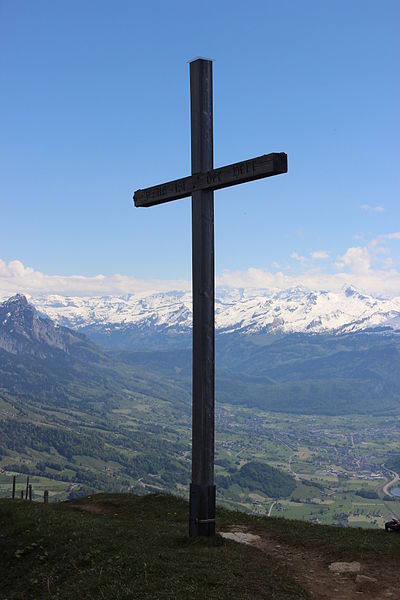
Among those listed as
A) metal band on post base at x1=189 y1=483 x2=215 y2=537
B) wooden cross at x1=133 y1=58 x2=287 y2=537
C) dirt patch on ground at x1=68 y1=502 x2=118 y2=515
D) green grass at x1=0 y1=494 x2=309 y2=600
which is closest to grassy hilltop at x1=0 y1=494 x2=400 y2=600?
green grass at x1=0 y1=494 x2=309 y2=600

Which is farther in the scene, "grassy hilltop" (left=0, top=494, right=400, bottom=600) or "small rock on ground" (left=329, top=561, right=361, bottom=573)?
"small rock on ground" (left=329, top=561, right=361, bottom=573)

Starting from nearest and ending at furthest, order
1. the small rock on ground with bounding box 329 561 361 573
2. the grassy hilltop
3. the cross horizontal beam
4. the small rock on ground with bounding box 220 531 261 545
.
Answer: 1. the grassy hilltop
2. the cross horizontal beam
3. the small rock on ground with bounding box 329 561 361 573
4. the small rock on ground with bounding box 220 531 261 545

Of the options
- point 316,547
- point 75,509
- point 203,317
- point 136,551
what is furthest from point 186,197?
point 75,509

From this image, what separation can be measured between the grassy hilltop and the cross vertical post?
1.45m

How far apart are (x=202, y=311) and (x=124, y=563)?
24.5ft

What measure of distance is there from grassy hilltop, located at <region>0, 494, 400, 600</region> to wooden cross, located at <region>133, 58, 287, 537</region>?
157 cm

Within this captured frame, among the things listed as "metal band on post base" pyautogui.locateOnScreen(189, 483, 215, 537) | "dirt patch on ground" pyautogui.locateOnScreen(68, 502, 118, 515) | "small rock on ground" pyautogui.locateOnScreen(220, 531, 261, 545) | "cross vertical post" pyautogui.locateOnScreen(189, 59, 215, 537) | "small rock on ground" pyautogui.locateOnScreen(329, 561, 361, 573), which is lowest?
"dirt patch on ground" pyautogui.locateOnScreen(68, 502, 118, 515)

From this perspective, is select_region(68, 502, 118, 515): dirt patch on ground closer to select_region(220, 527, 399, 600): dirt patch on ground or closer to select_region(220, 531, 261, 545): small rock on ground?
select_region(220, 531, 261, 545): small rock on ground

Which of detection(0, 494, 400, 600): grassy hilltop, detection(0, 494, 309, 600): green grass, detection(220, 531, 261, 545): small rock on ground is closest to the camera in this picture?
detection(0, 494, 309, 600): green grass

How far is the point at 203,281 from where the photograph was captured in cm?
1850

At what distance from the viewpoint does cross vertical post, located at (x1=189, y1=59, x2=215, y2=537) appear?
58.8ft

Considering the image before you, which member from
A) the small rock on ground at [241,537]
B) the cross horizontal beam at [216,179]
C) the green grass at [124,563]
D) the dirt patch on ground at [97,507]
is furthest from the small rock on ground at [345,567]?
the dirt patch on ground at [97,507]

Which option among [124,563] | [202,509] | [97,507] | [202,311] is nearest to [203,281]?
[202,311]

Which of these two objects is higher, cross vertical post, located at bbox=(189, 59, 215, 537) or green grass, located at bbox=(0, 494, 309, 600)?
cross vertical post, located at bbox=(189, 59, 215, 537)
